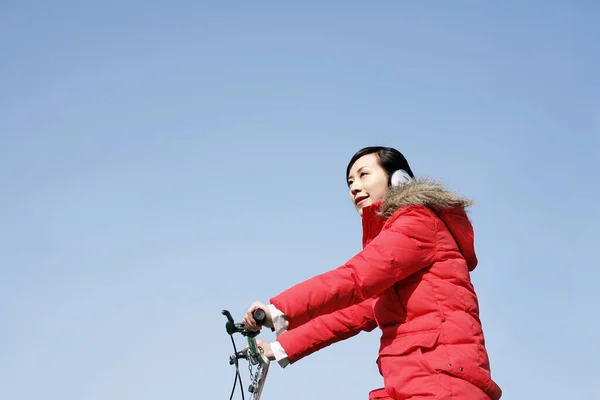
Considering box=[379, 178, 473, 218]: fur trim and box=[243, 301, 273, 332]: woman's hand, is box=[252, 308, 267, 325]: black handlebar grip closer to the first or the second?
box=[243, 301, 273, 332]: woman's hand

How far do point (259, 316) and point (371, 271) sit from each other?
2.30ft

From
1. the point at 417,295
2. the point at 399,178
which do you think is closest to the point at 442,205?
the point at 399,178

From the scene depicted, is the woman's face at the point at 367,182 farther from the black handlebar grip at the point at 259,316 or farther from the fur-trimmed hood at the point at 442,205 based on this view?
the black handlebar grip at the point at 259,316

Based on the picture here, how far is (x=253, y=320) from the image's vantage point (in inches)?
168

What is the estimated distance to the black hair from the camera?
541 centimetres

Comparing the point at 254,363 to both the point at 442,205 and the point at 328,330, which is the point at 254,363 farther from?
the point at 442,205

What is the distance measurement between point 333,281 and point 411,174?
147 cm

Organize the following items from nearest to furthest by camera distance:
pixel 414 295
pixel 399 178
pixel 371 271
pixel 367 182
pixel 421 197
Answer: pixel 371 271
pixel 414 295
pixel 421 197
pixel 399 178
pixel 367 182

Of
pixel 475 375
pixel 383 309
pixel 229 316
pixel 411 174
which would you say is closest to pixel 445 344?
pixel 475 375

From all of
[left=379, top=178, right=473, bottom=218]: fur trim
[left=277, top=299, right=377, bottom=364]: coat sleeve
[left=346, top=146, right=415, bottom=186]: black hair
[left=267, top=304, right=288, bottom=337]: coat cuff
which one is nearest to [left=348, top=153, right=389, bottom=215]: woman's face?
[left=346, top=146, right=415, bottom=186]: black hair

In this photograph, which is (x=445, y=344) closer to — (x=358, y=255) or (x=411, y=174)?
(x=358, y=255)

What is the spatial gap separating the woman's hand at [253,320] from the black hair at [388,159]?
1560mm

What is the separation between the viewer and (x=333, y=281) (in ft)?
14.4

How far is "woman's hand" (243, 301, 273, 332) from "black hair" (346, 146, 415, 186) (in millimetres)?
1560
